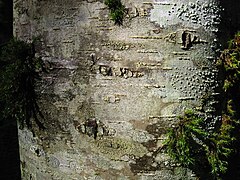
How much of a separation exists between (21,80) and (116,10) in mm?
463

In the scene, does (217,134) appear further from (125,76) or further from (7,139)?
(7,139)

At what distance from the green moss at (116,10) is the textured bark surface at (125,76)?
18mm

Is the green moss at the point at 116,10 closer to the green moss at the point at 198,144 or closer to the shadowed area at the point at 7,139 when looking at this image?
the green moss at the point at 198,144

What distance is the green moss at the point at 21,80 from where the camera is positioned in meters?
1.33

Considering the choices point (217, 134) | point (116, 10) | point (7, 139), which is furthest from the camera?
point (7, 139)

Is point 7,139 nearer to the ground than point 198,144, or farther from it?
nearer to the ground

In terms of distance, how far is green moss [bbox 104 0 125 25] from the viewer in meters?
1.14

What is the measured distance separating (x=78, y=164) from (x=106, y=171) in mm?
106

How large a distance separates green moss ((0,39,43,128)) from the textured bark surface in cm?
→ 8

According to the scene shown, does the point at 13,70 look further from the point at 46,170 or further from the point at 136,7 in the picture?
the point at 136,7

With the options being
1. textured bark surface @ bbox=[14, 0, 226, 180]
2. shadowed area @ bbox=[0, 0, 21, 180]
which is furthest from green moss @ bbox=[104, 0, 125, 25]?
shadowed area @ bbox=[0, 0, 21, 180]

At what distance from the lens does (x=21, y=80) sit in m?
1.35

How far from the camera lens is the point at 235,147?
4.45 feet

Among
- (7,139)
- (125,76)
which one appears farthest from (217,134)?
(7,139)
